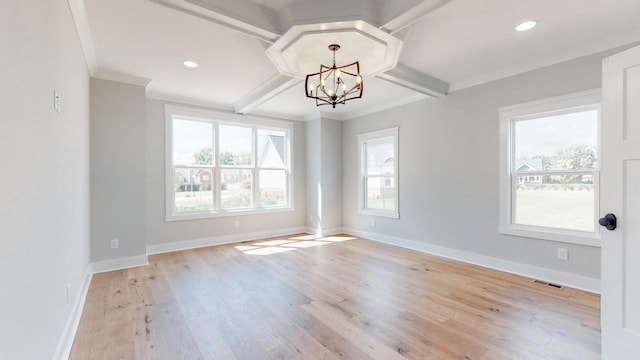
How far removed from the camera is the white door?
157 cm

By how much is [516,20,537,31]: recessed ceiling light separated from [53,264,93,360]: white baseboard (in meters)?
4.24

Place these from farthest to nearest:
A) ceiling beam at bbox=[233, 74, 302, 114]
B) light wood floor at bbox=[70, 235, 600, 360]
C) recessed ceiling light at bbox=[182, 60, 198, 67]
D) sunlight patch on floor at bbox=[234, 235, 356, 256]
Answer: sunlight patch on floor at bbox=[234, 235, 356, 256], ceiling beam at bbox=[233, 74, 302, 114], recessed ceiling light at bbox=[182, 60, 198, 67], light wood floor at bbox=[70, 235, 600, 360]

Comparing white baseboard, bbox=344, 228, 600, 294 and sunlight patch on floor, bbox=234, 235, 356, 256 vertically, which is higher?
white baseboard, bbox=344, 228, 600, 294

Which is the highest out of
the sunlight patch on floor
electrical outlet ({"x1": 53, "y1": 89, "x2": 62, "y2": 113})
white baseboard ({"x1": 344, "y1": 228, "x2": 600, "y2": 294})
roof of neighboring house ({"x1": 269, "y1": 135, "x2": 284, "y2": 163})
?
roof of neighboring house ({"x1": 269, "y1": 135, "x2": 284, "y2": 163})

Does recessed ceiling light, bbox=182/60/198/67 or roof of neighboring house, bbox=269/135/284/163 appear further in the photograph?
roof of neighboring house, bbox=269/135/284/163

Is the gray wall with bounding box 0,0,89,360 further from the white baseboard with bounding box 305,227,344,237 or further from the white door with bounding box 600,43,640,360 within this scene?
the white baseboard with bounding box 305,227,344,237

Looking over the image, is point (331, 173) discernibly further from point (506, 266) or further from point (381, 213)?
point (506, 266)

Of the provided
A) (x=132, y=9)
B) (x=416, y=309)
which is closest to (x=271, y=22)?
(x=132, y=9)

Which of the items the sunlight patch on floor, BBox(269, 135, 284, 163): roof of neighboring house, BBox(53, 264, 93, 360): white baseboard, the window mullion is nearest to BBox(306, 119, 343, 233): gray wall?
the sunlight patch on floor

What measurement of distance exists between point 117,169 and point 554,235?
538 centimetres

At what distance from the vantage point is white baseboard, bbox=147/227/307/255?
14.9 feet

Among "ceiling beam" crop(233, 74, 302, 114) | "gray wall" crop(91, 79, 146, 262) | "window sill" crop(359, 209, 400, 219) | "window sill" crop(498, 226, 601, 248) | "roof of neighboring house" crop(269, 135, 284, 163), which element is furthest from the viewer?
"roof of neighboring house" crop(269, 135, 284, 163)

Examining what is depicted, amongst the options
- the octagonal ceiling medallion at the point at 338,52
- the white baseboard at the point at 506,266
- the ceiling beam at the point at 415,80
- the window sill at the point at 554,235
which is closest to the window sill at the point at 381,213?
the white baseboard at the point at 506,266

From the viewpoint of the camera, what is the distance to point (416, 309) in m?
2.54
